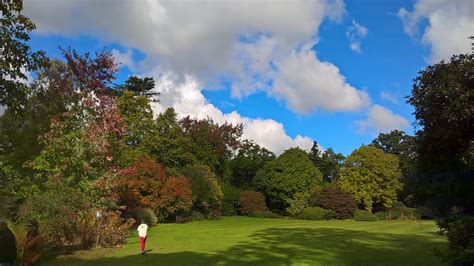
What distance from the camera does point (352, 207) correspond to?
50.0 metres

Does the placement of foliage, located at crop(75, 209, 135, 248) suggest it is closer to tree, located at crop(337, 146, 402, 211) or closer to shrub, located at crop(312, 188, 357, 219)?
shrub, located at crop(312, 188, 357, 219)

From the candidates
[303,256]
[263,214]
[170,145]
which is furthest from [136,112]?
[303,256]

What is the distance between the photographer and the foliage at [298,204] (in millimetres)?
53688

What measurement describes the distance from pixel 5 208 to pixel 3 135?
785 cm

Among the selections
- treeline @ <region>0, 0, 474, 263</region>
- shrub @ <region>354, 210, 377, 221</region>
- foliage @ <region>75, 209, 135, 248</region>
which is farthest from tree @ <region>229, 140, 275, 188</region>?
foliage @ <region>75, 209, 135, 248</region>

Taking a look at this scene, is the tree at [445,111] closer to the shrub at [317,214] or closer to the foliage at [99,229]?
the foliage at [99,229]

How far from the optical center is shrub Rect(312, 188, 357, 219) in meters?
49.7

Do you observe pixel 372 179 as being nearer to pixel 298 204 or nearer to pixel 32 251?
pixel 298 204

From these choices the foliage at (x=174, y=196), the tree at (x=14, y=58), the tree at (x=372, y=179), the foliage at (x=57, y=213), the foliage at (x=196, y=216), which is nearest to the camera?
the tree at (x=14, y=58)

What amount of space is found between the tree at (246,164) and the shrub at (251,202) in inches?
231

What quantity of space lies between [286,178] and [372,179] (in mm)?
10598

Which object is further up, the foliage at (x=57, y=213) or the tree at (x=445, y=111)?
the tree at (x=445, y=111)

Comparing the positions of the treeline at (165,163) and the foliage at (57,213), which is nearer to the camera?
the treeline at (165,163)

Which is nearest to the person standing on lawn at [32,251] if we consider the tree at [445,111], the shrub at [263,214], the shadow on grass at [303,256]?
the shadow on grass at [303,256]
